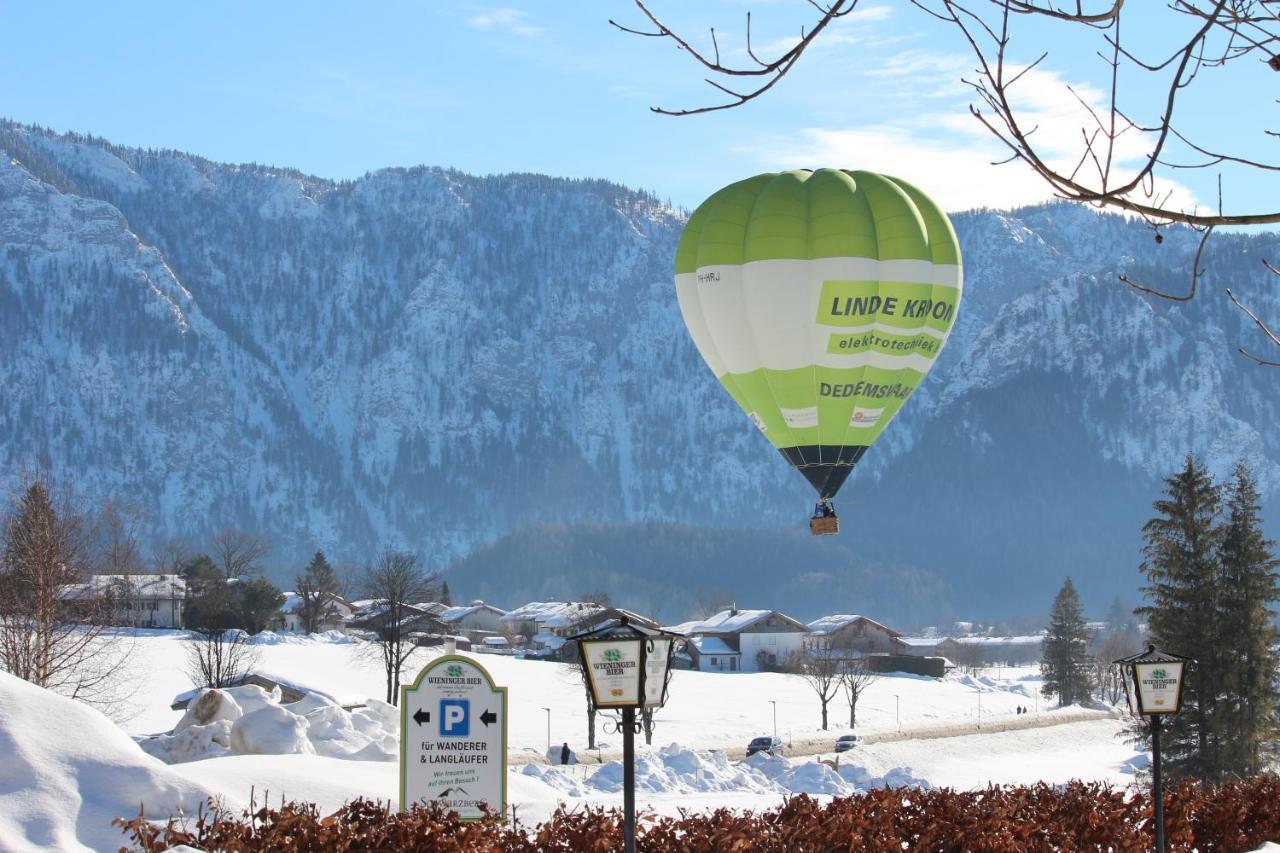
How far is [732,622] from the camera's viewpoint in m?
107

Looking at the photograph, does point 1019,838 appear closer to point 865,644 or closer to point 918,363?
point 918,363

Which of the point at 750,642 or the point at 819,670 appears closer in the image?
the point at 819,670

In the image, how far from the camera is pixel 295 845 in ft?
35.4

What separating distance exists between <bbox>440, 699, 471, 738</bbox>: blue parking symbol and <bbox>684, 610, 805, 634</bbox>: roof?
297ft

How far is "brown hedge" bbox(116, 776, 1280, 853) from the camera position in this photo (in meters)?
11.0

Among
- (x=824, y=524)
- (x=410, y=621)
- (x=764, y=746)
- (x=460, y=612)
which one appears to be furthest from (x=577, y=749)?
(x=460, y=612)

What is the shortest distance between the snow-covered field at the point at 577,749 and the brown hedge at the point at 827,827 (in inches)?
31.8

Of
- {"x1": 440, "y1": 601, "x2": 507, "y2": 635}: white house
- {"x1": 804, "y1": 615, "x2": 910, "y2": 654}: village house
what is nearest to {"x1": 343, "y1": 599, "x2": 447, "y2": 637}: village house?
{"x1": 804, "y1": 615, "x2": 910, "y2": 654}: village house

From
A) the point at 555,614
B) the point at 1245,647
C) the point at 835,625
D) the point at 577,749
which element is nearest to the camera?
the point at 1245,647

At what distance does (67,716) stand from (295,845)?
5.13 m

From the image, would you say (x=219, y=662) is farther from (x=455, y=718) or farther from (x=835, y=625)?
(x=835, y=625)

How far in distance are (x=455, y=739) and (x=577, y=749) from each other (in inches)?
1544

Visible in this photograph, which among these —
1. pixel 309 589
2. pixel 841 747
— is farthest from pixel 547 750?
pixel 309 589

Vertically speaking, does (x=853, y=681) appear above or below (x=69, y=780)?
below
